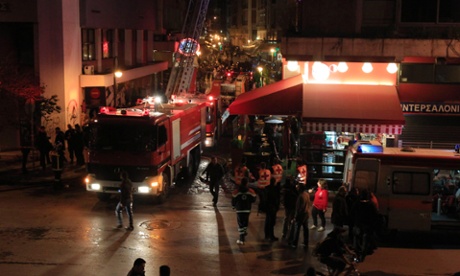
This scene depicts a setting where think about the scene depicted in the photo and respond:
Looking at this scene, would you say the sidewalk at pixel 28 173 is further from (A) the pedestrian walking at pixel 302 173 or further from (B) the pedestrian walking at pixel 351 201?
(B) the pedestrian walking at pixel 351 201

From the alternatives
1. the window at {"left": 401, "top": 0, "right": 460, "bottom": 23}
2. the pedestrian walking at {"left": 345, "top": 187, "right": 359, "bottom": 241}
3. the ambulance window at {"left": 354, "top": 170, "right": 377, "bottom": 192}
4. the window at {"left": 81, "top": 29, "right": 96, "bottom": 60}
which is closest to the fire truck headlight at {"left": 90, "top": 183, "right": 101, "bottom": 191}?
the pedestrian walking at {"left": 345, "top": 187, "right": 359, "bottom": 241}

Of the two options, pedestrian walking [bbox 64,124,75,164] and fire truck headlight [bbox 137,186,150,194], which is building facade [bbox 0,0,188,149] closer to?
pedestrian walking [bbox 64,124,75,164]

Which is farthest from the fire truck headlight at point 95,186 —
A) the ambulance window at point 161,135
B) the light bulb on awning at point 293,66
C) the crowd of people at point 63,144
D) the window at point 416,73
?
the window at point 416,73

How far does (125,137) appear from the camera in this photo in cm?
1656

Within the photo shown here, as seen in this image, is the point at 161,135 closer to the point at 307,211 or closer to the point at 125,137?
the point at 125,137

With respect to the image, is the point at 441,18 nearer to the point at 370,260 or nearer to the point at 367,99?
the point at 367,99

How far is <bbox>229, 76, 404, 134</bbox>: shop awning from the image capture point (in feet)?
60.6

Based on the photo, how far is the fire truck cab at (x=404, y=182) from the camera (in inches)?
544

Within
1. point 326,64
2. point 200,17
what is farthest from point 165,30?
point 326,64

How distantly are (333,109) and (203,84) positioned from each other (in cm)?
3619

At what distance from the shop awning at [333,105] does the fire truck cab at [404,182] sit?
14.3ft

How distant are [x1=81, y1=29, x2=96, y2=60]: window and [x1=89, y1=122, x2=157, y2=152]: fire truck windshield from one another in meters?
13.5

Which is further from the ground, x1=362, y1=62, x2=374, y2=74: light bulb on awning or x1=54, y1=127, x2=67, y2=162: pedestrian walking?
x1=362, y1=62, x2=374, y2=74: light bulb on awning

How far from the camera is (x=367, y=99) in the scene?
19234 millimetres
